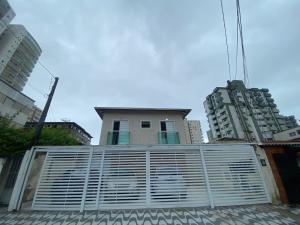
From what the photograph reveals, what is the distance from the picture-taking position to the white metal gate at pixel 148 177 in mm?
5449

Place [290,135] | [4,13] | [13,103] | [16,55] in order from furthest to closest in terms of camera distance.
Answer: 1. [16,55]
2. [4,13]
3. [290,135]
4. [13,103]

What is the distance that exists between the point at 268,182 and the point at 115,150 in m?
6.50

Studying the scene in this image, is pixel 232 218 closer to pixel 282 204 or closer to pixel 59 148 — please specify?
pixel 282 204

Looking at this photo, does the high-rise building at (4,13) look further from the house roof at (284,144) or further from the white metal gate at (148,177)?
the house roof at (284,144)

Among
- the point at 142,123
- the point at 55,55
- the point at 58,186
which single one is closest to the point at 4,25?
the point at 55,55

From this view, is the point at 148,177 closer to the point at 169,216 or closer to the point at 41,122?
the point at 169,216

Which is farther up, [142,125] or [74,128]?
[74,128]

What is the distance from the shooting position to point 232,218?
4.38 m

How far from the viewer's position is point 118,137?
1160cm

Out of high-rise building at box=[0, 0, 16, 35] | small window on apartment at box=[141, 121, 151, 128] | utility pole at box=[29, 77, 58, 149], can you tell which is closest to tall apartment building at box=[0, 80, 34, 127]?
utility pole at box=[29, 77, 58, 149]

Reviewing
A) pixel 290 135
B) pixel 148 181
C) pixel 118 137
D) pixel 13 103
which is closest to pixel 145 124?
pixel 118 137

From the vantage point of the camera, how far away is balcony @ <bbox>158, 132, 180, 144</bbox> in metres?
11.7

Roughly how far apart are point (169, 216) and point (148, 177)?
153cm

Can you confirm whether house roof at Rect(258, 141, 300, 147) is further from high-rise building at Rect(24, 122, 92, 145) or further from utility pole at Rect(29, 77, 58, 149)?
high-rise building at Rect(24, 122, 92, 145)
